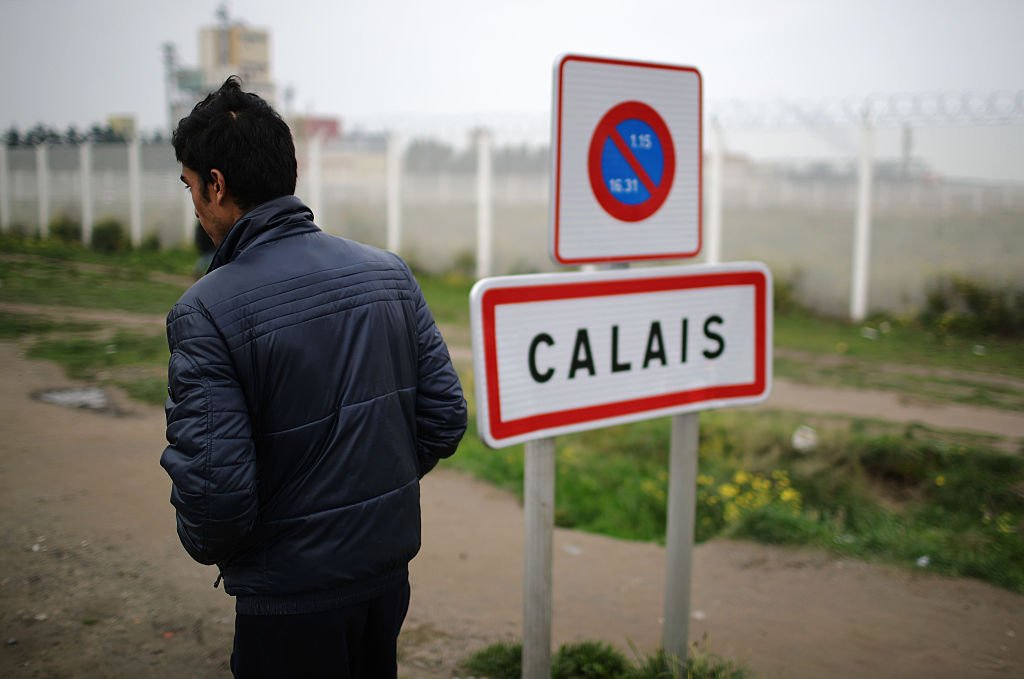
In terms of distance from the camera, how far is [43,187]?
7.24 metres

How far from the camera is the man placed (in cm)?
162

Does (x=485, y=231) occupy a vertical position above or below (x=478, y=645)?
above

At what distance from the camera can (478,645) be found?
3.26 metres

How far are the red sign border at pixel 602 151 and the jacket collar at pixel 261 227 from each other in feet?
2.71

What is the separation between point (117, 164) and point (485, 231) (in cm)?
611

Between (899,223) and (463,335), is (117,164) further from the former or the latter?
(899,223)

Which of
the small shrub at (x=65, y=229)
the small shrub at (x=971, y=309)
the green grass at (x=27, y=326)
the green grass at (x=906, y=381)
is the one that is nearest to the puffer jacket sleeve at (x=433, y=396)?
the green grass at (x=27, y=326)

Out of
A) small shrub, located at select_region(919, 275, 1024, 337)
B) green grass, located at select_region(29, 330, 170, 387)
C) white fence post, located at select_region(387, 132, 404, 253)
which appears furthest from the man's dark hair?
white fence post, located at select_region(387, 132, 404, 253)

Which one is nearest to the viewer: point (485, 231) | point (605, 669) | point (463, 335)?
point (605, 669)

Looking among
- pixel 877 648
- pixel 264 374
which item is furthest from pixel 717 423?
pixel 264 374

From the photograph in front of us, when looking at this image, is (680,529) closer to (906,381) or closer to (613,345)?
(613,345)

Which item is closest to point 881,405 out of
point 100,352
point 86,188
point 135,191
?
point 100,352

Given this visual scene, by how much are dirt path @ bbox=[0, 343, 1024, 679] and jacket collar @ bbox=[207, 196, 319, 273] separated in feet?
5.87

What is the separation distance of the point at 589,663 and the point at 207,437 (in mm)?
1768
